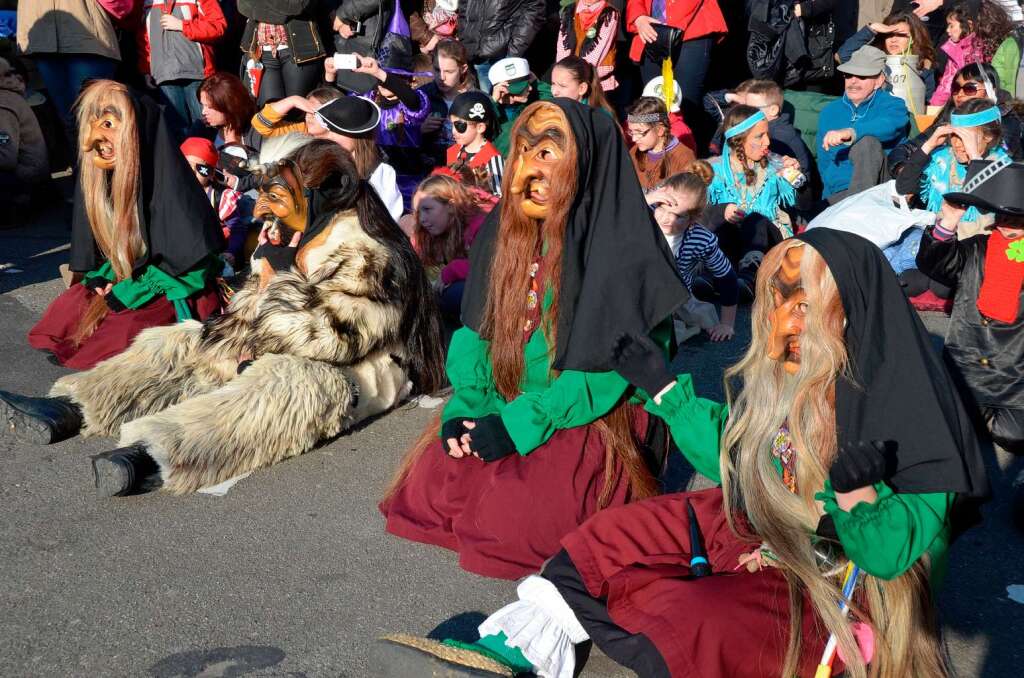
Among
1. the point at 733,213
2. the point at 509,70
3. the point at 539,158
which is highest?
the point at 539,158

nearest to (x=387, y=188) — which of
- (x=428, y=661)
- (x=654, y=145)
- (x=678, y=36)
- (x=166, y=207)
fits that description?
(x=654, y=145)

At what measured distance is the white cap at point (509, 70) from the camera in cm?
876

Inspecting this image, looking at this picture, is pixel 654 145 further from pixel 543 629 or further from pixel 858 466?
pixel 858 466

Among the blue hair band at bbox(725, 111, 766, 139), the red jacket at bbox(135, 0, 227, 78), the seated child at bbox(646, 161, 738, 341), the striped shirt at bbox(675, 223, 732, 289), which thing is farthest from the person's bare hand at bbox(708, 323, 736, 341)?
→ the red jacket at bbox(135, 0, 227, 78)

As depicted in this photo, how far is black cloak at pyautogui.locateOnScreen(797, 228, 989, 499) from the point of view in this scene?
2924mm

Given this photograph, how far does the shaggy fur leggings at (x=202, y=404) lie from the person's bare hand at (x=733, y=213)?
3.77 metres

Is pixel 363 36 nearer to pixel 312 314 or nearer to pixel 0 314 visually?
pixel 0 314

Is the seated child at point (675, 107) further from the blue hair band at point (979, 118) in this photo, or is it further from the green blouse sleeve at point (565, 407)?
the green blouse sleeve at point (565, 407)

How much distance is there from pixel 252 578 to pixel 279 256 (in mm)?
1975

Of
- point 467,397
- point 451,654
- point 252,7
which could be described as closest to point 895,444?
A: point 451,654

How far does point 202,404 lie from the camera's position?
15.4 feet

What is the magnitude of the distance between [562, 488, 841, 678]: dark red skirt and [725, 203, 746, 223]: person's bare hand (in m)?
4.51

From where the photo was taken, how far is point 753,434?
10.9 feet

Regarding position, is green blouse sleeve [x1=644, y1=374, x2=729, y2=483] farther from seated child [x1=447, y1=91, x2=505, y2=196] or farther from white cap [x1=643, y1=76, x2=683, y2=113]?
white cap [x1=643, y1=76, x2=683, y2=113]
